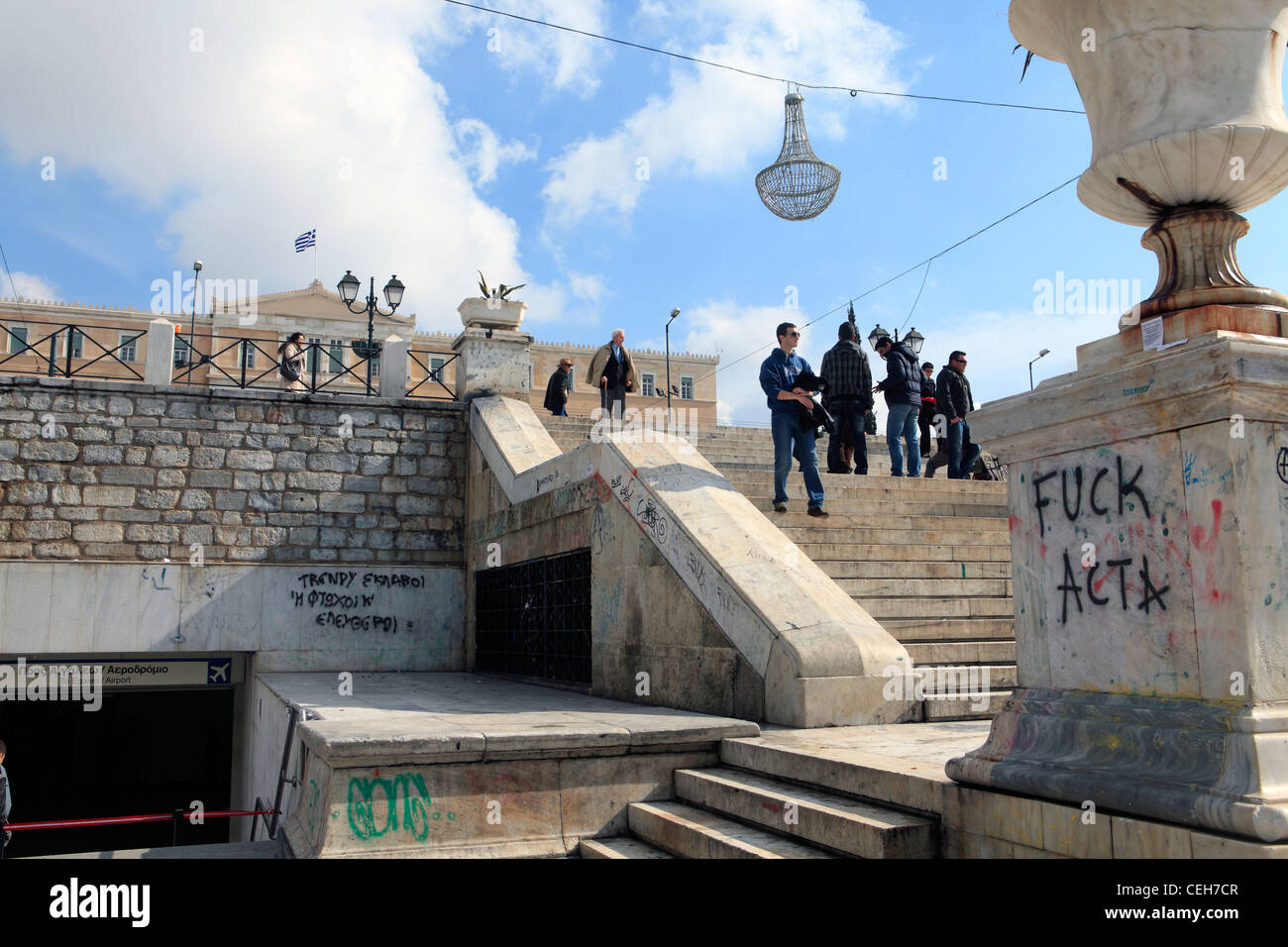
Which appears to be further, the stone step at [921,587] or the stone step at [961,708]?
the stone step at [921,587]

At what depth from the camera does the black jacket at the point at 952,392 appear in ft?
Result: 39.5

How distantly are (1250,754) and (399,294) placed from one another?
59.1ft

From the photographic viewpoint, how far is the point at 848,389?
10531 millimetres

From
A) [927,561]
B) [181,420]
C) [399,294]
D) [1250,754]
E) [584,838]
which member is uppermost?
[399,294]

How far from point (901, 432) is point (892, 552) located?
3685 millimetres

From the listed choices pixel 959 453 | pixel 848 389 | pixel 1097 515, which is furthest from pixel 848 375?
pixel 1097 515

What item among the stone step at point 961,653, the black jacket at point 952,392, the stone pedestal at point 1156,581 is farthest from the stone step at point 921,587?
the black jacket at point 952,392

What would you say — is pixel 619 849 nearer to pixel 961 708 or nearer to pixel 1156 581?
pixel 961 708

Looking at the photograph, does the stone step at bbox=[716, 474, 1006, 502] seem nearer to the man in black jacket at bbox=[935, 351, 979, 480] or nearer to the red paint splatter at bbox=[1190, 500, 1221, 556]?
the man in black jacket at bbox=[935, 351, 979, 480]

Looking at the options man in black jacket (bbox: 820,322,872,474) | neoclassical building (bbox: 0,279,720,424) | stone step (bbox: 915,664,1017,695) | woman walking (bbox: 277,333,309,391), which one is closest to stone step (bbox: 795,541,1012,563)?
stone step (bbox: 915,664,1017,695)

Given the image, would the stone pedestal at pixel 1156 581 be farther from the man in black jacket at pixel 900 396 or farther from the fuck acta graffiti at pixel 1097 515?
the man in black jacket at pixel 900 396
